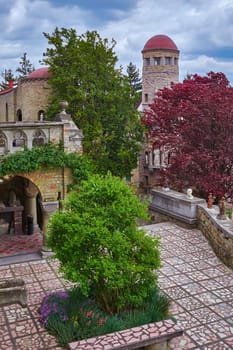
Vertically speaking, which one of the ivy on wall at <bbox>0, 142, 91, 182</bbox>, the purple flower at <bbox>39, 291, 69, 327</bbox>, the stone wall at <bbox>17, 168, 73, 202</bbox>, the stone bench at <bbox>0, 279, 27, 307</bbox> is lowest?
the purple flower at <bbox>39, 291, 69, 327</bbox>

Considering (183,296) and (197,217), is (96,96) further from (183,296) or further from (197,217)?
(183,296)

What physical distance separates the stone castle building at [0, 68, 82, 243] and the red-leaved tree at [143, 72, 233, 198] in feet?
17.3

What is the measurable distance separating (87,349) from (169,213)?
→ 8640 mm

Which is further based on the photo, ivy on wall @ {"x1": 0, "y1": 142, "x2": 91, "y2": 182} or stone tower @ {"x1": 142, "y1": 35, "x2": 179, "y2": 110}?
stone tower @ {"x1": 142, "y1": 35, "x2": 179, "y2": 110}

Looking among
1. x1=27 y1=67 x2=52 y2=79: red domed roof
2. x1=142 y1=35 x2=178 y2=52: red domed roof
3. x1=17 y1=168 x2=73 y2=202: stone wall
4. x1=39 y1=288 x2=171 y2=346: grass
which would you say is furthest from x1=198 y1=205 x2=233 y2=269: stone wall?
x1=142 y1=35 x2=178 y2=52: red domed roof

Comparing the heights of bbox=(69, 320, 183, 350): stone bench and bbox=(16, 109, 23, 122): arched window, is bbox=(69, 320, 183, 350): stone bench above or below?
below

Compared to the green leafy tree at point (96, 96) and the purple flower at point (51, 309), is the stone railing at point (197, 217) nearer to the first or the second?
the purple flower at point (51, 309)

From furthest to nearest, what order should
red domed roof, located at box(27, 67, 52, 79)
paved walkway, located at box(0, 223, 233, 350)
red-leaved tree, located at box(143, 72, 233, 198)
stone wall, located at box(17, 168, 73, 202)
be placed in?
red domed roof, located at box(27, 67, 52, 79) < red-leaved tree, located at box(143, 72, 233, 198) < stone wall, located at box(17, 168, 73, 202) < paved walkway, located at box(0, 223, 233, 350)

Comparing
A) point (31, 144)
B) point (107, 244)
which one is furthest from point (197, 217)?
point (107, 244)

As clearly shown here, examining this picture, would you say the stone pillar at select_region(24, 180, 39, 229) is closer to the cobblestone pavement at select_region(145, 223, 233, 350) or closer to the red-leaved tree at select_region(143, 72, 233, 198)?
the red-leaved tree at select_region(143, 72, 233, 198)

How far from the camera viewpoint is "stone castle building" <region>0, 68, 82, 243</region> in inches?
388

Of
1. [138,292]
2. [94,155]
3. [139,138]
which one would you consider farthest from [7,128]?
[139,138]

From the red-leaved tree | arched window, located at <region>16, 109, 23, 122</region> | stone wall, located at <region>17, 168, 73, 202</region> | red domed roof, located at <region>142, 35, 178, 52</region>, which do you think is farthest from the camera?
red domed roof, located at <region>142, 35, 178, 52</region>

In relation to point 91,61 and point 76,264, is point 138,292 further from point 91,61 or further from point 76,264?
point 91,61
